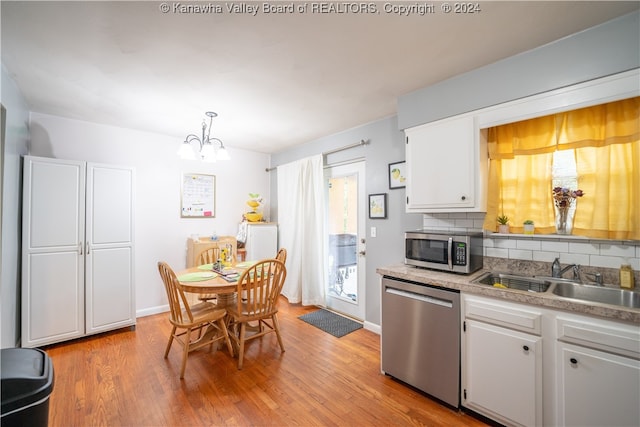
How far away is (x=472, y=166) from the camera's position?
2.06 metres

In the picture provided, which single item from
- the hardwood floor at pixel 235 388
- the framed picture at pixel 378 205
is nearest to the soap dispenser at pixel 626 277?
the hardwood floor at pixel 235 388

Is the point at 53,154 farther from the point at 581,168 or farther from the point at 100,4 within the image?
the point at 581,168

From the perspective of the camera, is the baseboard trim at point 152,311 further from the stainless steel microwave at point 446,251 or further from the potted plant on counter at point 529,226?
the potted plant on counter at point 529,226

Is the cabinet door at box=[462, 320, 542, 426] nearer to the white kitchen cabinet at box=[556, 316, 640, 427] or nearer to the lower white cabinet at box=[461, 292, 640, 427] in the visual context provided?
the lower white cabinet at box=[461, 292, 640, 427]

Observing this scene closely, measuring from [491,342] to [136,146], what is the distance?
4255 millimetres

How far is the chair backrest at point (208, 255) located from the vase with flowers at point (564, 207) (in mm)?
3579

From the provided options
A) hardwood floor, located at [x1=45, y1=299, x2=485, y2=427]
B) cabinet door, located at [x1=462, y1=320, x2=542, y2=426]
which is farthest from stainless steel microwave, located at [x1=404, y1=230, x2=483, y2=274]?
hardwood floor, located at [x1=45, y1=299, x2=485, y2=427]

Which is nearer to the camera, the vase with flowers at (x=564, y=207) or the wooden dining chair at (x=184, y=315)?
the vase with flowers at (x=564, y=207)

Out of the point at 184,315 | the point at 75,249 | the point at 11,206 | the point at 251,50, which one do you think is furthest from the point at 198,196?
the point at 251,50

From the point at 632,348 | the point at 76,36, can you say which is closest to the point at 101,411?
the point at 76,36

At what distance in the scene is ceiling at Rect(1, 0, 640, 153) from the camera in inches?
58.7

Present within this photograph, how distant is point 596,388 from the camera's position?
139 cm

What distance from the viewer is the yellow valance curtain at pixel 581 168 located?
1.66 meters

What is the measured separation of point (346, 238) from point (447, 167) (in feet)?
5.88
